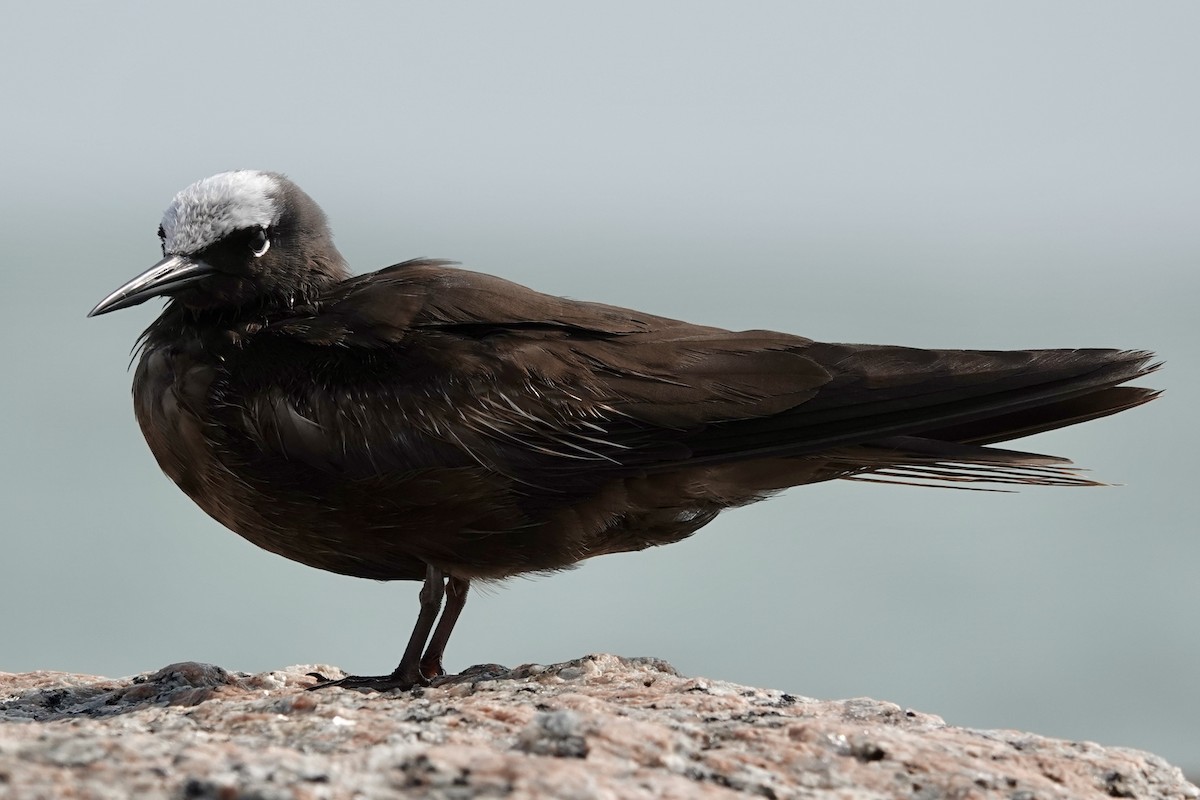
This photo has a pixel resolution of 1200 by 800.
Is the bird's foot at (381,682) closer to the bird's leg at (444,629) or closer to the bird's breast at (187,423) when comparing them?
the bird's leg at (444,629)

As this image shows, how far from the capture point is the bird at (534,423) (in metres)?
4.66

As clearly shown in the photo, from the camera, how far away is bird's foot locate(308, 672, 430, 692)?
481cm

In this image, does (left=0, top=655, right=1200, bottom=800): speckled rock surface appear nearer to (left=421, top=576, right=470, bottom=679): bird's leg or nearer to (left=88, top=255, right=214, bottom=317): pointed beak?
(left=421, top=576, right=470, bottom=679): bird's leg

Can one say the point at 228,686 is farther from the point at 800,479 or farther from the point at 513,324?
the point at 800,479

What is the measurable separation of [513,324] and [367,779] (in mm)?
2476

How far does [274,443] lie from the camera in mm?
4809

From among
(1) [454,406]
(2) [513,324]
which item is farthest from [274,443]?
(2) [513,324]

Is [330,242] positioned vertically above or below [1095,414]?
above

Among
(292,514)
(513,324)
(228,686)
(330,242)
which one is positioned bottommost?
(228,686)

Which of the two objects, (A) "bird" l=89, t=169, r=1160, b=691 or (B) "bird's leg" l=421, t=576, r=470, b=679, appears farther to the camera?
(B) "bird's leg" l=421, t=576, r=470, b=679

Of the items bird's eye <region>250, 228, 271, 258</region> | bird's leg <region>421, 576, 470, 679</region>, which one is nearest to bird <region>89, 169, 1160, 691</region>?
bird's leg <region>421, 576, 470, 679</region>

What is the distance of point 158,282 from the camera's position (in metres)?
5.14

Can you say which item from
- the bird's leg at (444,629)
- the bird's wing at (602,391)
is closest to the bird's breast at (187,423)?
the bird's wing at (602,391)

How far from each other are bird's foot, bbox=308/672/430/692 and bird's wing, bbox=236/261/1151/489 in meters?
0.82
